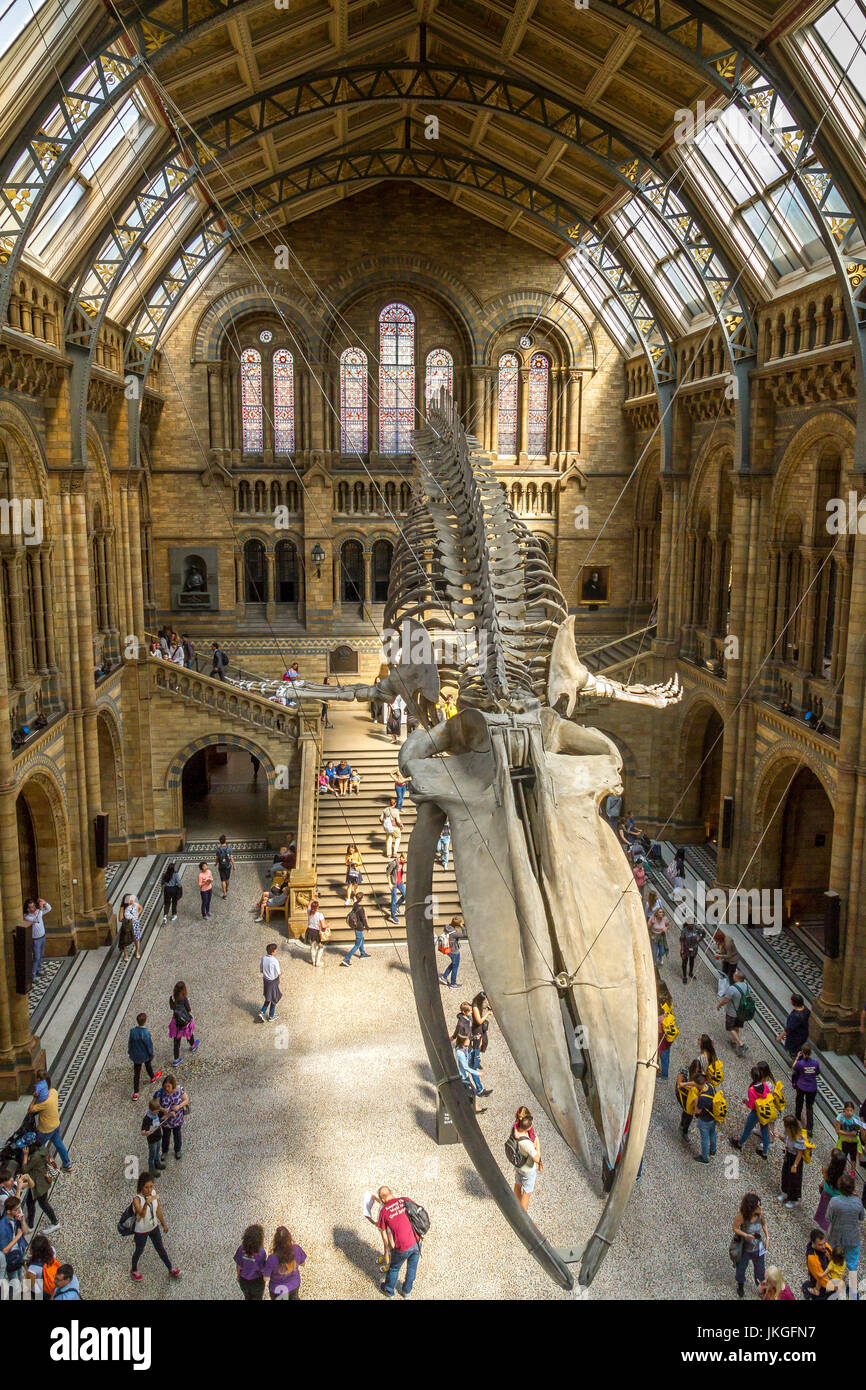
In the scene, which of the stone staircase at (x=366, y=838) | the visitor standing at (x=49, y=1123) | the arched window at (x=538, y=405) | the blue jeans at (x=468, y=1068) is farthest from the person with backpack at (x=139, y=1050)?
the arched window at (x=538, y=405)

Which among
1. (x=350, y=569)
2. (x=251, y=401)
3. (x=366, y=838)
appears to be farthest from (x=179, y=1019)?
(x=251, y=401)

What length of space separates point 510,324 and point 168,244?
35.4ft

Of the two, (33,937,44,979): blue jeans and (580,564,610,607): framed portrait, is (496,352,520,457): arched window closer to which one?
(580,564,610,607): framed portrait

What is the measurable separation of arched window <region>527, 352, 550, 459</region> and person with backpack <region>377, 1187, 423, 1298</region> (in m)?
24.1

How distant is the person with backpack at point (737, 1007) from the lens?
615 inches

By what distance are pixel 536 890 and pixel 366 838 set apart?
16581 mm

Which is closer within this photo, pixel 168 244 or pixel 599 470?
pixel 168 244

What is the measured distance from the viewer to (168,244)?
22.7m

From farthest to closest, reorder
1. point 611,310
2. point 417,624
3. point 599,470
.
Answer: point 599,470 < point 611,310 < point 417,624

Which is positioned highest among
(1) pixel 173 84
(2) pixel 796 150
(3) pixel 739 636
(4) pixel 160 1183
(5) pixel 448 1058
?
(1) pixel 173 84

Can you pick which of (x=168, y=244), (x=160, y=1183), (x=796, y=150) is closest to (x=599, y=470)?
(x=168, y=244)

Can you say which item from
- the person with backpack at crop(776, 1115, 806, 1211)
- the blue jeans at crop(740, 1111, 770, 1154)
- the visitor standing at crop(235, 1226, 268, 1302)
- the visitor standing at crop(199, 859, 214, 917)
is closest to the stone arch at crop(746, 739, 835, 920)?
the blue jeans at crop(740, 1111, 770, 1154)

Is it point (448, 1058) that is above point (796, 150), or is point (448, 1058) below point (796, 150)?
below

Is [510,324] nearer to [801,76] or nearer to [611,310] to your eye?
[611,310]
